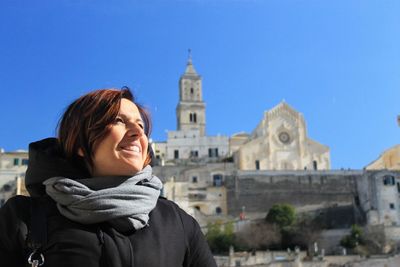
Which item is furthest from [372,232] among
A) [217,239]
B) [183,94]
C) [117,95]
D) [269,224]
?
[117,95]

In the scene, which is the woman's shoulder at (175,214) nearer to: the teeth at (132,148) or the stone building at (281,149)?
the teeth at (132,148)

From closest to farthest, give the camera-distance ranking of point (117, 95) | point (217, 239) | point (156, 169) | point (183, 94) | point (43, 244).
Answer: point (43, 244)
point (117, 95)
point (217, 239)
point (156, 169)
point (183, 94)

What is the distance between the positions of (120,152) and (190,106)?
7712 cm

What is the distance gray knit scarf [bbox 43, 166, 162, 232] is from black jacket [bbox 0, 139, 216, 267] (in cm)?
4

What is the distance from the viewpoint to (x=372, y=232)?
5175cm

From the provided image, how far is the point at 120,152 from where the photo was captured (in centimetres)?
302

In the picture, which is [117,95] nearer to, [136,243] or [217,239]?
[136,243]

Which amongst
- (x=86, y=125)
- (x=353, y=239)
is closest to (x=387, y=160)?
(x=353, y=239)

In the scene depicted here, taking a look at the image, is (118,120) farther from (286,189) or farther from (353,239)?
(286,189)

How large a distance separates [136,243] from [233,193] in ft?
189

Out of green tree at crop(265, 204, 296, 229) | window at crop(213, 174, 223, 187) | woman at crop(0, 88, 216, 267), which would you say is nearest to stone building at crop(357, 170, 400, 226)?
green tree at crop(265, 204, 296, 229)

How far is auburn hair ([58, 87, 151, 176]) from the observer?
119 inches

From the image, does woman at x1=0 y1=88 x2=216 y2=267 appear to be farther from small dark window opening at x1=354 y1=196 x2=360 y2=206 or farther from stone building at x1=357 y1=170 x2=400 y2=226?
small dark window opening at x1=354 y1=196 x2=360 y2=206

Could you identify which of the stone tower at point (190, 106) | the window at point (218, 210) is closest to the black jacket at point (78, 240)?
the window at point (218, 210)
